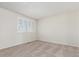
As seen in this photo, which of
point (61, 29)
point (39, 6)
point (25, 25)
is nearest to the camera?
point (39, 6)

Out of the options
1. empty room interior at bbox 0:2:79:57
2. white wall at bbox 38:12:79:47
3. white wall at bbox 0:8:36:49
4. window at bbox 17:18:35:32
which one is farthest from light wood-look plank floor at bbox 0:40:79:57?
window at bbox 17:18:35:32

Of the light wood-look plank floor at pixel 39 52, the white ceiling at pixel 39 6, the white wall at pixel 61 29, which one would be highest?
the white ceiling at pixel 39 6

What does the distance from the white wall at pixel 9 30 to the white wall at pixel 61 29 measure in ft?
7.28

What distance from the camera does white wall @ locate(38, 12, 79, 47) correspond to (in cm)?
461

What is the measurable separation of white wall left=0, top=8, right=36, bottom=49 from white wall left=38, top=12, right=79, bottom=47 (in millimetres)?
2219

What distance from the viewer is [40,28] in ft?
22.5

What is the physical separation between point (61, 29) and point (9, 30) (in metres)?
3.48

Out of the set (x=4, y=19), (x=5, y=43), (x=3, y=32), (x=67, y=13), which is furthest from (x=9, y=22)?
(x=67, y=13)

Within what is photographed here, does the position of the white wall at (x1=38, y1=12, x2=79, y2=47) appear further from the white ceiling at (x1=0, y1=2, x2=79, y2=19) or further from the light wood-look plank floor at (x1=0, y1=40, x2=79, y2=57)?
the light wood-look plank floor at (x1=0, y1=40, x2=79, y2=57)

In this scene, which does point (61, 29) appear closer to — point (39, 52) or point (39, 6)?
point (39, 6)

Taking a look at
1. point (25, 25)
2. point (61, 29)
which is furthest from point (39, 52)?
point (25, 25)

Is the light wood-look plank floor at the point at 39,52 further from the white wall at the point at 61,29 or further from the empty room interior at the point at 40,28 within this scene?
the white wall at the point at 61,29

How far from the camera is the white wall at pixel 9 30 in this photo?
12.6 feet

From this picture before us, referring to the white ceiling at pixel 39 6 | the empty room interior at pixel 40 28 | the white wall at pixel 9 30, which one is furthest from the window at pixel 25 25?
the white ceiling at pixel 39 6
